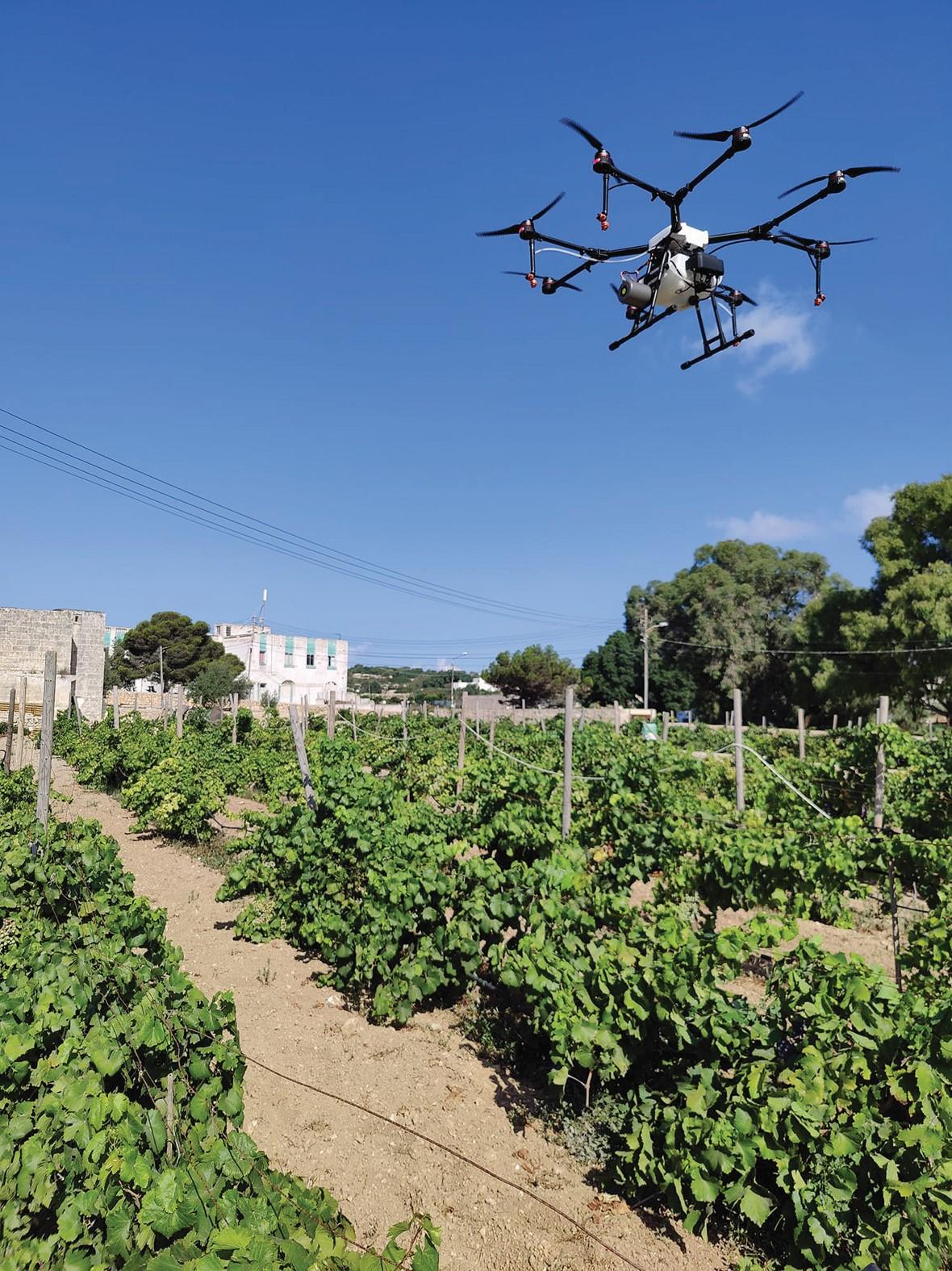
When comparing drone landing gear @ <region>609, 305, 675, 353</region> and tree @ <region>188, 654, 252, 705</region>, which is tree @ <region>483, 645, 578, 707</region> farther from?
drone landing gear @ <region>609, 305, 675, 353</region>

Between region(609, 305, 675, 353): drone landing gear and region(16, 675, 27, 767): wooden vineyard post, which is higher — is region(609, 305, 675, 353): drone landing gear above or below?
above

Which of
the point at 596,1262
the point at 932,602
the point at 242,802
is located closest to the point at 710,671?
the point at 932,602

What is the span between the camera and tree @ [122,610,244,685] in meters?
55.1

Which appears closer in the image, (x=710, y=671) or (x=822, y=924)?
(x=822, y=924)

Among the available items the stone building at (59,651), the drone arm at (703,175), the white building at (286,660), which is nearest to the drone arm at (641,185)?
the drone arm at (703,175)

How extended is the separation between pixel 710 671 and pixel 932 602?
19409mm

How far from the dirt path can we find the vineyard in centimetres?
19

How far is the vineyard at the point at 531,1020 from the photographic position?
246cm

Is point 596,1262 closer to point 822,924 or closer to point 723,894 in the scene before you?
point 723,894

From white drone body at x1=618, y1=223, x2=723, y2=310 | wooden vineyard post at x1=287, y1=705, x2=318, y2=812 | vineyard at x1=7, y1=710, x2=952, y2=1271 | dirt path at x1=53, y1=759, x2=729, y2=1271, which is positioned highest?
white drone body at x1=618, y1=223, x2=723, y2=310

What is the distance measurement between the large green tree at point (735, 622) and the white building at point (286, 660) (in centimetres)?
2978

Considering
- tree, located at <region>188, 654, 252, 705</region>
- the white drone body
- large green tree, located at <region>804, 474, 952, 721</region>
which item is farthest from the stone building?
the white drone body

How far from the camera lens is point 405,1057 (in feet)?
16.2

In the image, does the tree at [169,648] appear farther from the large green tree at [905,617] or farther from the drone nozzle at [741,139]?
the drone nozzle at [741,139]
